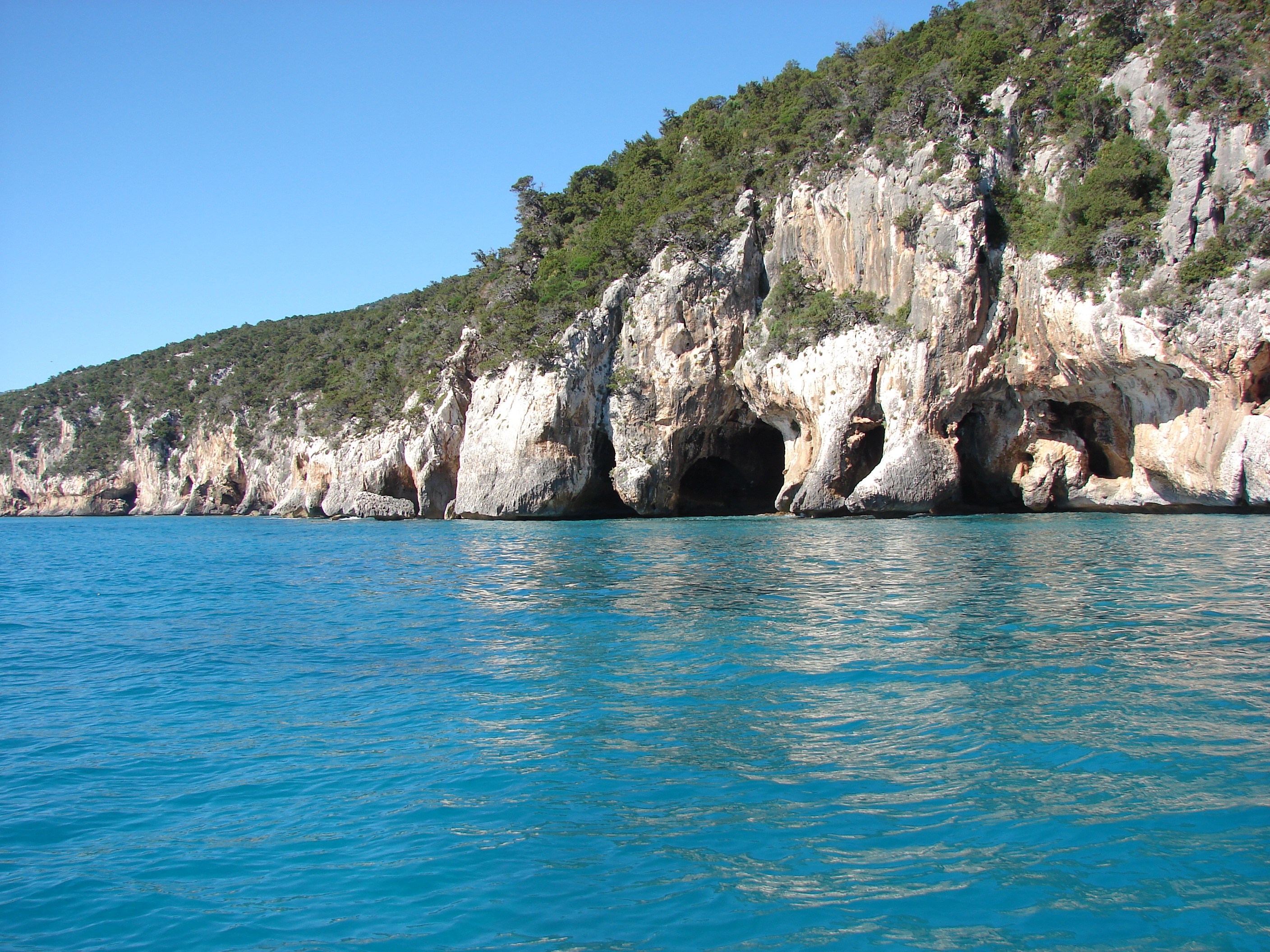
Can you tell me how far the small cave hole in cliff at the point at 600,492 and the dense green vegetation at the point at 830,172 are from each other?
5175mm

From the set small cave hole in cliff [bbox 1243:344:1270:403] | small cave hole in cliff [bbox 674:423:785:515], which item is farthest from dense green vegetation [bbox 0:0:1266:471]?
small cave hole in cliff [bbox 674:423:785:515]

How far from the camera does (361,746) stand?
664 centimetres

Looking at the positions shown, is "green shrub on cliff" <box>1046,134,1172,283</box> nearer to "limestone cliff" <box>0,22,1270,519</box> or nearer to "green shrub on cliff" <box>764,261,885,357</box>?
"limestone cliff" <box>0,22,1270,519</box>

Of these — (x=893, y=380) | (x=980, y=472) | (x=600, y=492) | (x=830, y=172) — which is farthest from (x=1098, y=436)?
(x=600, y=492)

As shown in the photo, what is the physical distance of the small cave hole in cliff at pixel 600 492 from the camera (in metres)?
37.2

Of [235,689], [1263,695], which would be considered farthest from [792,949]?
[235,689]

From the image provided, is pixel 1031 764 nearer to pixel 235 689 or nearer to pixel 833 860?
pixel 833 860

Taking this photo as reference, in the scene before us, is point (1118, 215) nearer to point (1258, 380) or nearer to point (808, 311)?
point (1258, 380)

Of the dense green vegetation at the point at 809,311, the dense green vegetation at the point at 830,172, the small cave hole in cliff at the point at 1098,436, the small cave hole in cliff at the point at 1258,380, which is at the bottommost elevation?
the small cave hole in cliff at the point at 1098,436

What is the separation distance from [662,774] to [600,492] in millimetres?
32622

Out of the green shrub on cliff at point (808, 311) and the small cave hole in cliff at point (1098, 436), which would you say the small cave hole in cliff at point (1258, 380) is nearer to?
the small cave hole in cliff at point (1098, 436)

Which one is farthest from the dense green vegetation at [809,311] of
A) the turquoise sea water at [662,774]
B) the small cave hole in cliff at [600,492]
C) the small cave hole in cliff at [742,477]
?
the turquoise sea water at [662,774]

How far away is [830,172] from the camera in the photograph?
3372cm

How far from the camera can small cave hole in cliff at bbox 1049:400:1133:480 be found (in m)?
27.1
